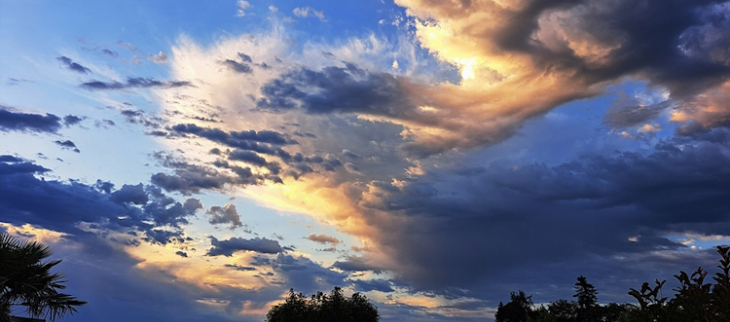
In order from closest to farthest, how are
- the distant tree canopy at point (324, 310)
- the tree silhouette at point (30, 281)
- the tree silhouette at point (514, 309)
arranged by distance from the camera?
1. the tree silhouette at point (30, 281)
2. the distant tree canopy at point (324, 310)
3. the tree silhouette at point (514, 309)

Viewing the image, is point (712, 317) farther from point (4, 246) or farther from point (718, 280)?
point (4, 246)

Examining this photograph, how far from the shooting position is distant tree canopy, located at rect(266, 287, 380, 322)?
70.1 meters

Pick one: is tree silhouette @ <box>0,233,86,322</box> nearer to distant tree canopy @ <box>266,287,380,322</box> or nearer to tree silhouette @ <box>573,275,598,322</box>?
distant tree canopy @ <box>266,287,380,322</box>

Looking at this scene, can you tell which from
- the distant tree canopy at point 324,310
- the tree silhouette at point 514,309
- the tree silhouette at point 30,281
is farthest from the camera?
the tree silhouette at point 514,309

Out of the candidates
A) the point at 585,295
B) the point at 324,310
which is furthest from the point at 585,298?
the point at 324,310

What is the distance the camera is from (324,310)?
70.7 m

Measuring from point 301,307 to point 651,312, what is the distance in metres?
65.1

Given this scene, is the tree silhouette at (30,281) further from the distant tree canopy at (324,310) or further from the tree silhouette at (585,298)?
the tree silhouette at (585,298)

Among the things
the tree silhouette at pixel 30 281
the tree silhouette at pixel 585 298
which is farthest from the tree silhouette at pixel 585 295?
the tree silhouette at pixel 30 281

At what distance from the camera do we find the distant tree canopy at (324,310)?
70.1 meters

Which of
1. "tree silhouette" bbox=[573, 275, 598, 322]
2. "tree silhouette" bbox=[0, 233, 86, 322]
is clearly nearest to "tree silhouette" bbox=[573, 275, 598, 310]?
"tree silhouette" bbox=[573, 275, 598, 322]

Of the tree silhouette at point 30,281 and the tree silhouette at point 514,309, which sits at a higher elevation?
the tree silhouette at point 514,309

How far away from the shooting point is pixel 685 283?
833 cm

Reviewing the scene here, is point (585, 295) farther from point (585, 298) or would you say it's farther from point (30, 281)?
point (30, 281)
